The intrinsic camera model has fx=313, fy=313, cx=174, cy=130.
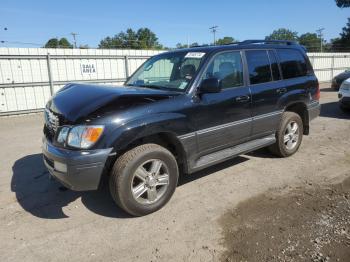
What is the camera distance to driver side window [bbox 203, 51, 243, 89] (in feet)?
13.9

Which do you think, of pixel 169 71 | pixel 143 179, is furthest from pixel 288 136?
pixel 143 179

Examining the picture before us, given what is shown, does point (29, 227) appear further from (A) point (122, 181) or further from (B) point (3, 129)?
(B) point (3, 129)

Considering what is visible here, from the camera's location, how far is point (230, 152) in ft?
14.8

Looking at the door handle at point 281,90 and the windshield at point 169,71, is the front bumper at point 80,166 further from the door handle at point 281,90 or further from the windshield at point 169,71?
the door handle at point 281,90

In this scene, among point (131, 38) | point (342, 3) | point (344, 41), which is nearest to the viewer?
point (342, 3)

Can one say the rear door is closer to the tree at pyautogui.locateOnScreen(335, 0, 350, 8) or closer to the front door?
the front door

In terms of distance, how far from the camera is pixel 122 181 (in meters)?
3.37

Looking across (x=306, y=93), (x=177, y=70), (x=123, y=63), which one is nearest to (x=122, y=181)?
(x=177, y=70)

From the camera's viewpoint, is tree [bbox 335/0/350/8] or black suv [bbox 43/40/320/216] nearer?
black suv [bbox 43/40/320/216]

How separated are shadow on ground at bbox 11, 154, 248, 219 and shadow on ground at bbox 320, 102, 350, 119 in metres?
5.78

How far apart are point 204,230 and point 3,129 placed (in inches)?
303

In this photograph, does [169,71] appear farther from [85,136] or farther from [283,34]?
[283,34]

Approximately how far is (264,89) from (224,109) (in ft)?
3.24

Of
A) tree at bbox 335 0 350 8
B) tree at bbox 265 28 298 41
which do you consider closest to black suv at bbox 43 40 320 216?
tree at bbox 335 0 350 8
